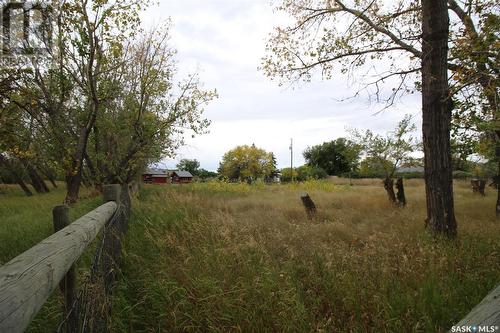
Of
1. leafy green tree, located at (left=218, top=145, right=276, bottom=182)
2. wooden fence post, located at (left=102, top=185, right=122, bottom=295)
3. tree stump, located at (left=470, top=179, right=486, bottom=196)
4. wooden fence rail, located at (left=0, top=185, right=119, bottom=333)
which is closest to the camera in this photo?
wooden fence rail, located at (left=0, top=185, right=119, bottom=333)

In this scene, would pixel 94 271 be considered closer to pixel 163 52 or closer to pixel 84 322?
pixel 84 322

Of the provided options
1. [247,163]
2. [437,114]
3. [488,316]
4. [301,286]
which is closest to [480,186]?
[437,114]

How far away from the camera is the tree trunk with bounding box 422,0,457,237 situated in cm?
536

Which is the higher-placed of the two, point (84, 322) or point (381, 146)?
point (381, 146)

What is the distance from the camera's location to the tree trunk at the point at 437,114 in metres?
5.36

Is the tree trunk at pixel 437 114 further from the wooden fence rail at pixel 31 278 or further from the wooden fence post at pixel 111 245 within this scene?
the wooden fence rail at pixel 31 278

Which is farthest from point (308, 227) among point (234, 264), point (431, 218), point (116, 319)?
point (116, 319)

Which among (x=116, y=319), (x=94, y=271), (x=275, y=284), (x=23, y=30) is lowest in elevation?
(x=116, y=319)

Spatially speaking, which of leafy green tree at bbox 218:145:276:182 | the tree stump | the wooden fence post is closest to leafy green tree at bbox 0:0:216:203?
the wooden fence post

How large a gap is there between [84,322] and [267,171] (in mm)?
68246

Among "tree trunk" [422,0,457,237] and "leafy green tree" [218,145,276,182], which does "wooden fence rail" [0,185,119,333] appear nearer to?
"tree trunk" [422,0,457,237]

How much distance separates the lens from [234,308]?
3.11 meters

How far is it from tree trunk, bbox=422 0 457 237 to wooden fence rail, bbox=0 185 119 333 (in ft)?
18.9

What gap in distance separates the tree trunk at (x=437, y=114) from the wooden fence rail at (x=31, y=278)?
5.75 metres
